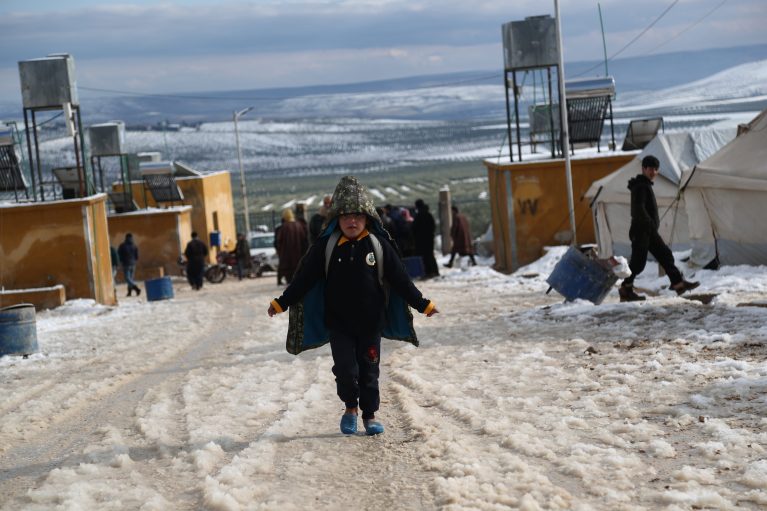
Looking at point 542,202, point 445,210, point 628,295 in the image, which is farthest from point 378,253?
point 445,210

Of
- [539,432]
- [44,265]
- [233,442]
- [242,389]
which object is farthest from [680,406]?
[44,265]

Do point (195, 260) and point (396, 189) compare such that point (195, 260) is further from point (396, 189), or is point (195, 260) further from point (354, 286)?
point (396, 189)

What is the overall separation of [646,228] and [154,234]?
26332 millimetres

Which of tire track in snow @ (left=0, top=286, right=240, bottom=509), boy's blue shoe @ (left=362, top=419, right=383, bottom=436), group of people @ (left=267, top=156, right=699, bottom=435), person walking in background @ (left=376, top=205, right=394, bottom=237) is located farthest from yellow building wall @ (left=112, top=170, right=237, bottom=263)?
boy's blue shoe @ (left=362, top=419, right=383, bottom=436)

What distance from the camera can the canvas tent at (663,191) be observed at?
19.8 m

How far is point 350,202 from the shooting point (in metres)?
7.40

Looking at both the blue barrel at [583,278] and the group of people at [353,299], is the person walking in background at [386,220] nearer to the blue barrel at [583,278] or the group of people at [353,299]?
the blue barrel at [583,278]

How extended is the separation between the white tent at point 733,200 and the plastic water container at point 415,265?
20.6ft

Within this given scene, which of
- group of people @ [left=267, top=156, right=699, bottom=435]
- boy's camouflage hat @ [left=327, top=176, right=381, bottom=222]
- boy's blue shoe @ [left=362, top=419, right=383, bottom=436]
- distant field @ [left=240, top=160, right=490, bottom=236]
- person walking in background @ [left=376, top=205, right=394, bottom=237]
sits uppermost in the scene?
boy's camouflage hat @ [left=327, top=176, right=381, bottom=222]

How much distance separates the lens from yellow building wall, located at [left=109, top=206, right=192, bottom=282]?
124ft

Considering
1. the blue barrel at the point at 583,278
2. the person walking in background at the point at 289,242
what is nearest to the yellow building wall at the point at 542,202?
the person walking in background at the point at 289,242

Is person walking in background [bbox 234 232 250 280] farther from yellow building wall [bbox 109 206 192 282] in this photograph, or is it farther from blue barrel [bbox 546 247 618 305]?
blue barrel [bbox 546 247 618 305]

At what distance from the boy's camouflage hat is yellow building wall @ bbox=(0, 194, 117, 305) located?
55.0 ft

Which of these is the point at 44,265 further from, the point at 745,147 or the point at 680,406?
the point at 680,406
